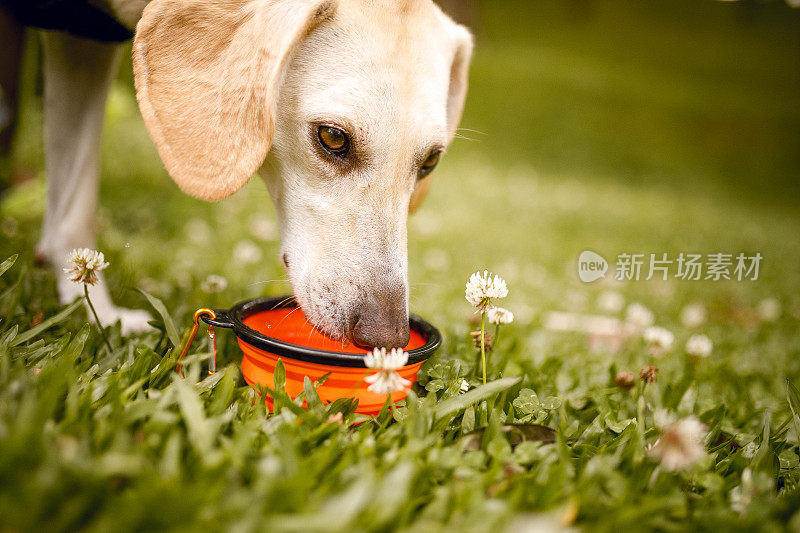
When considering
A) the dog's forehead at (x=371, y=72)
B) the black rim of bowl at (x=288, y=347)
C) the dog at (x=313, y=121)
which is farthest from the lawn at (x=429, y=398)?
the dog's forehead at (x=371, y=72)

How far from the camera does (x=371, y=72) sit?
6.41 ft

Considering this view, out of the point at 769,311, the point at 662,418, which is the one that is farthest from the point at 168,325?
the point at 769,311

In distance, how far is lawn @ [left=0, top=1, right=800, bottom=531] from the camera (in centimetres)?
103

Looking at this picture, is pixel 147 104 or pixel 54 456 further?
pixel 147 104

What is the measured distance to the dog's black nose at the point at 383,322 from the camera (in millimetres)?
1691

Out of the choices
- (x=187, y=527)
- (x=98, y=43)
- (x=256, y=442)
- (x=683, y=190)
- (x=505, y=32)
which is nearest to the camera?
(x=187, y=527)

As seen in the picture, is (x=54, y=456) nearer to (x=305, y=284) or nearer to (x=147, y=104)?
(x=305, y=284)

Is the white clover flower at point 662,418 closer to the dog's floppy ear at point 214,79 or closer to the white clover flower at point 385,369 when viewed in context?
the white clover flower at point 385,369

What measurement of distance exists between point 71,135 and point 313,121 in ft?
4.32

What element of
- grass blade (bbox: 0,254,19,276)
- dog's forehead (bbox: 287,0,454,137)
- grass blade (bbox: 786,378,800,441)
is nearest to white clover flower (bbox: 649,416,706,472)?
grass blade (bbox: 786,378,800,441)

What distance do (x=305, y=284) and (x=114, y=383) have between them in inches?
27.0

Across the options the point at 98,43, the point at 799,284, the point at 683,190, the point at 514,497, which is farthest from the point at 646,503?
the point at 683,190

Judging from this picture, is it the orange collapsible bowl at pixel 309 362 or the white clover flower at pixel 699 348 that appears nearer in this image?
the orange collapsible bowl at pixel 309 362

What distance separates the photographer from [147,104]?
6.18 feet
